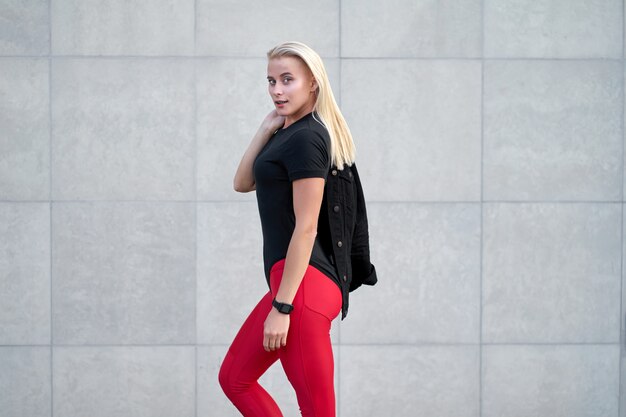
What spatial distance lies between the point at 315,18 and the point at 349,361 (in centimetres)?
196

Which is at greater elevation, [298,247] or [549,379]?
[298,247]

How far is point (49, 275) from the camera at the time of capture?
486 cm

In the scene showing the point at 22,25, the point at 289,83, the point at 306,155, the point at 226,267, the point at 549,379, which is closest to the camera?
A: the point at 306,155

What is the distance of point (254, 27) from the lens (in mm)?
4801

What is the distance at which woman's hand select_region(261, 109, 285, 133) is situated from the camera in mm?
3156

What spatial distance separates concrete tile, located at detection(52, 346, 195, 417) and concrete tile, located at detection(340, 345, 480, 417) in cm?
92

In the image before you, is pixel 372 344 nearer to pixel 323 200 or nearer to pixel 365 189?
pixel 365 189

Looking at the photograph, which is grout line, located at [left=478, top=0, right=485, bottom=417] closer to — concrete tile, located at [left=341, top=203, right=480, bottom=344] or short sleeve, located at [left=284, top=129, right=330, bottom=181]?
concrete tile, located at [left=341, top=203, right=480, bottom=344]

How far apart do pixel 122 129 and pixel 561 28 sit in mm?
2550

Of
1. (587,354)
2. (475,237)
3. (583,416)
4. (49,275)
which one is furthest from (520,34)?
(49,275)

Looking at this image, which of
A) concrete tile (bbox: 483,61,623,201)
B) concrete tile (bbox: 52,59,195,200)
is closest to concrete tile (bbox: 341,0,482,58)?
concrete tile (bbox: 483,61,623,201)

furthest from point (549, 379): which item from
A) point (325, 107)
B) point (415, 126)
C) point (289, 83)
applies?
point (289, 83)

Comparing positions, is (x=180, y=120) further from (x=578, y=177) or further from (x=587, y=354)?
(x=587, y=354)

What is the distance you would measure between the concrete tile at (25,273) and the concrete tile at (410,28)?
199 cm
